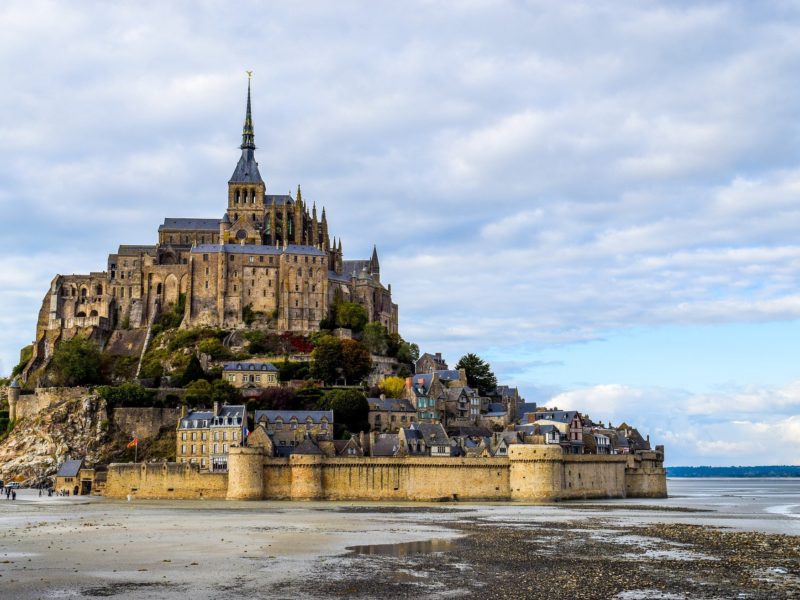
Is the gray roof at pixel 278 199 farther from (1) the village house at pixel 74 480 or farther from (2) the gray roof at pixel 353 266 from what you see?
(1) the village house at pixel 74 480

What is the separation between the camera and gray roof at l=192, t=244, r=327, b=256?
103 m

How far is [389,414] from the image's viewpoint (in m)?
84.2

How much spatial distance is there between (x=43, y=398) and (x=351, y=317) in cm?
3034

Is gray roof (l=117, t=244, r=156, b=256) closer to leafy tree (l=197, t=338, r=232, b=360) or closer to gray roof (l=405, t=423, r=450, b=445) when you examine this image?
leafy tree (l=197, t=338, r=232, b=360)

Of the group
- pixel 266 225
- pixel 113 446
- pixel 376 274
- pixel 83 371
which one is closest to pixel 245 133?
pixel 266 225

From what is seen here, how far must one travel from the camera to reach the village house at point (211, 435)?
75.8 m

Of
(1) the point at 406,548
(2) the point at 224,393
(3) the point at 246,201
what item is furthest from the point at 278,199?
(1) the point at 406,548

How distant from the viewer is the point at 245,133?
387 feet

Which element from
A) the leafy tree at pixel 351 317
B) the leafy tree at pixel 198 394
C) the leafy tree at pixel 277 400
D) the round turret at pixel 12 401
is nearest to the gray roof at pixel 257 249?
the leafy tree at pixel 351 317

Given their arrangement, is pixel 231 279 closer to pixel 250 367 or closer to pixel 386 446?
pixel 250 367

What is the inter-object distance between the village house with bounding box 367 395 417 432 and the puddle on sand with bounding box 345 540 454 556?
141 ft

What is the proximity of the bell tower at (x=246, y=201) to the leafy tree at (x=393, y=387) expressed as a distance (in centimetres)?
2396

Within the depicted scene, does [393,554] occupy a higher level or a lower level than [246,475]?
lower

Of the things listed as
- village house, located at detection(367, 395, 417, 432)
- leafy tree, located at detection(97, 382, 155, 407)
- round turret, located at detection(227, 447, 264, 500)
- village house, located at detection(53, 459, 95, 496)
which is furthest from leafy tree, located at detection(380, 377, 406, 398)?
village house, located at detection(53, 459, 95, 496)
